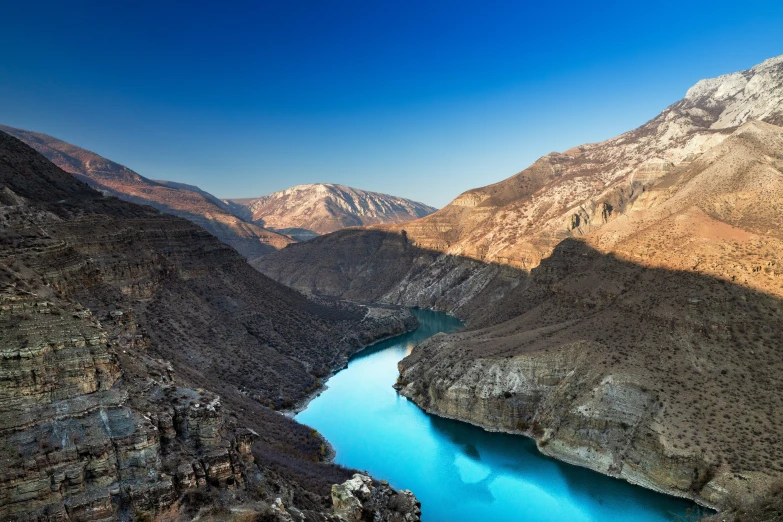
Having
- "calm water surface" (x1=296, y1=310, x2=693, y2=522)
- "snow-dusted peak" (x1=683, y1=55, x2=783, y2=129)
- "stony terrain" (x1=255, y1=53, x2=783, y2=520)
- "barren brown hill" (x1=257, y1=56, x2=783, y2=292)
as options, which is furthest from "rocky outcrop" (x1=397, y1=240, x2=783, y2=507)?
"snow-dusted peak" (x1=683, y1=55, x2=783, y2=129)

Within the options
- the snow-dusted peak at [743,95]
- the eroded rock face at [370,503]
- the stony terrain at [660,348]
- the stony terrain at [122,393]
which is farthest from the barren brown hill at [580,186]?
the eroded rock face at [370,503]

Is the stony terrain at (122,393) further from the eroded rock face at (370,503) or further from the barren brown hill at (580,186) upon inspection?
the barren brown hill at (580,186)

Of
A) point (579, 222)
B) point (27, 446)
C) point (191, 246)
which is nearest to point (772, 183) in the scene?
point (579, 222)

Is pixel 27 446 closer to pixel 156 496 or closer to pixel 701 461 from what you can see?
pixel 156 496

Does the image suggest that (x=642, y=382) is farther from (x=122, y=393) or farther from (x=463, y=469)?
(x=122, y=393)

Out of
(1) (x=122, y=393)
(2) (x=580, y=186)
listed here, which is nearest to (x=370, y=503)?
(1) (x=122, y=393)
